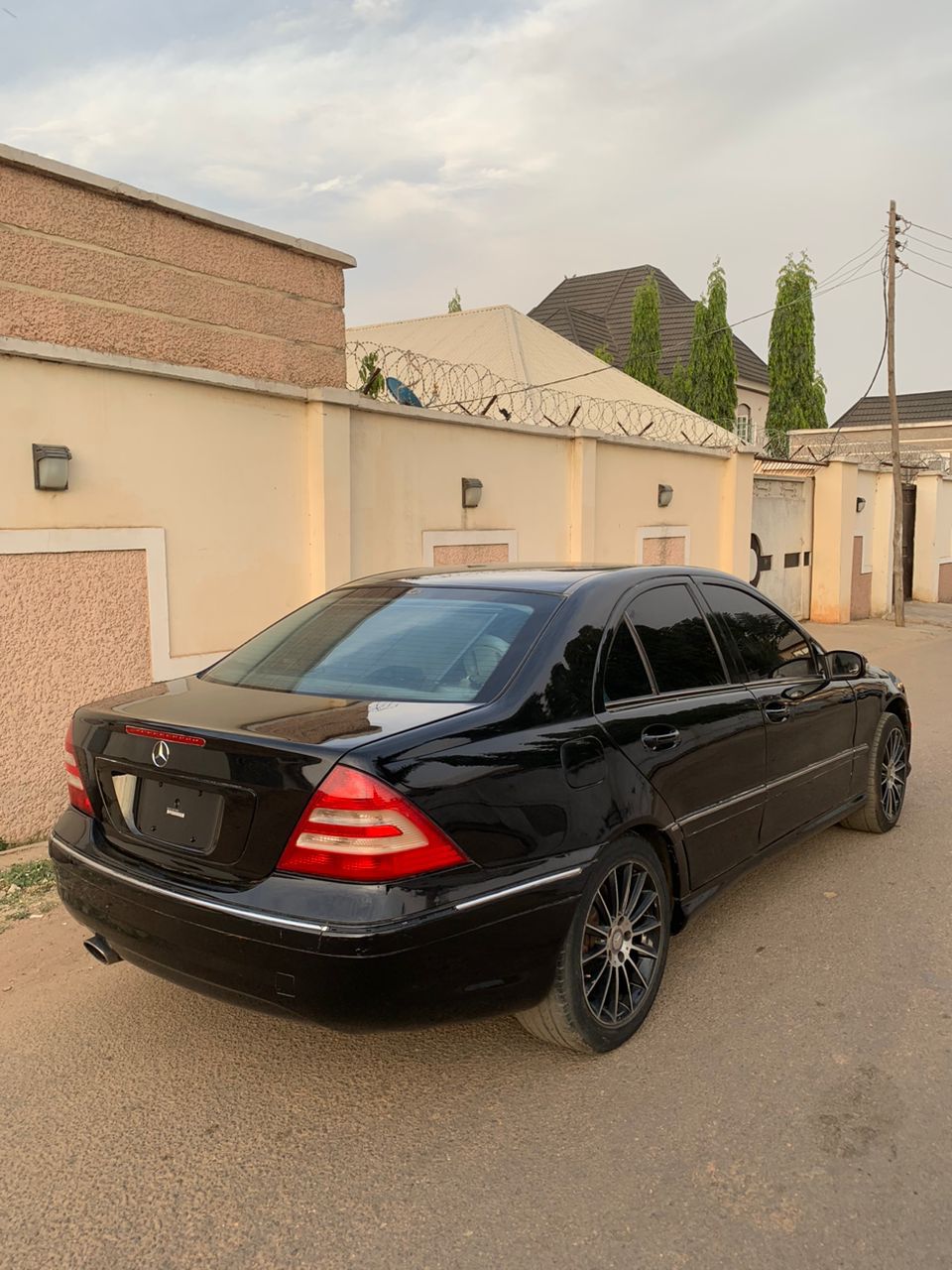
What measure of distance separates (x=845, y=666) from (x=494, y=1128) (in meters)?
2.95

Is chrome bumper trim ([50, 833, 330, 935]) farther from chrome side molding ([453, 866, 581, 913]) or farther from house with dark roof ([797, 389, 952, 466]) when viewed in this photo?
house with dark roof ([797, 389, 952, 466])

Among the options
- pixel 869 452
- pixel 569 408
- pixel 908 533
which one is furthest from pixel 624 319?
pixel 569 408

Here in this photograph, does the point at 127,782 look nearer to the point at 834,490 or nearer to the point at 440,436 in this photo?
the point at 440,436

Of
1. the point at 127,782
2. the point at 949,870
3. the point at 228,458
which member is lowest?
the point at 949,870

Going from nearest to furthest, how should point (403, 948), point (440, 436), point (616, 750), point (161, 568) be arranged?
1. point (403, 948)
2. point (616, 750)
3. point (161, 568)
4. point (440, 436)

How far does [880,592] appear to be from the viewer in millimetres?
19484

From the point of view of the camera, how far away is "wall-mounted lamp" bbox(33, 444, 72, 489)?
545cm

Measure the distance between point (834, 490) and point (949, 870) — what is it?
13457 mm

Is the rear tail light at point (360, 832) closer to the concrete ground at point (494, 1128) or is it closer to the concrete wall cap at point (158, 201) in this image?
the concrete ground at point (494, 1128)

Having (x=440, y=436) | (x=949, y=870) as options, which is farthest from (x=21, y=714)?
(x=949, y=870)

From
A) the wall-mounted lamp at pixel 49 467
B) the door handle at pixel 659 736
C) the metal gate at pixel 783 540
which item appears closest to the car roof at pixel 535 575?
the door handle at pixel 659 736

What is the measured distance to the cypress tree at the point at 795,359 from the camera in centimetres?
3606

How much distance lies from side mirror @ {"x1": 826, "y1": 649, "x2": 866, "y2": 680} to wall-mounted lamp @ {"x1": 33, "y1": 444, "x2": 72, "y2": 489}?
4059 millimetres

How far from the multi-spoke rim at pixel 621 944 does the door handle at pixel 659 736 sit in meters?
0.41
